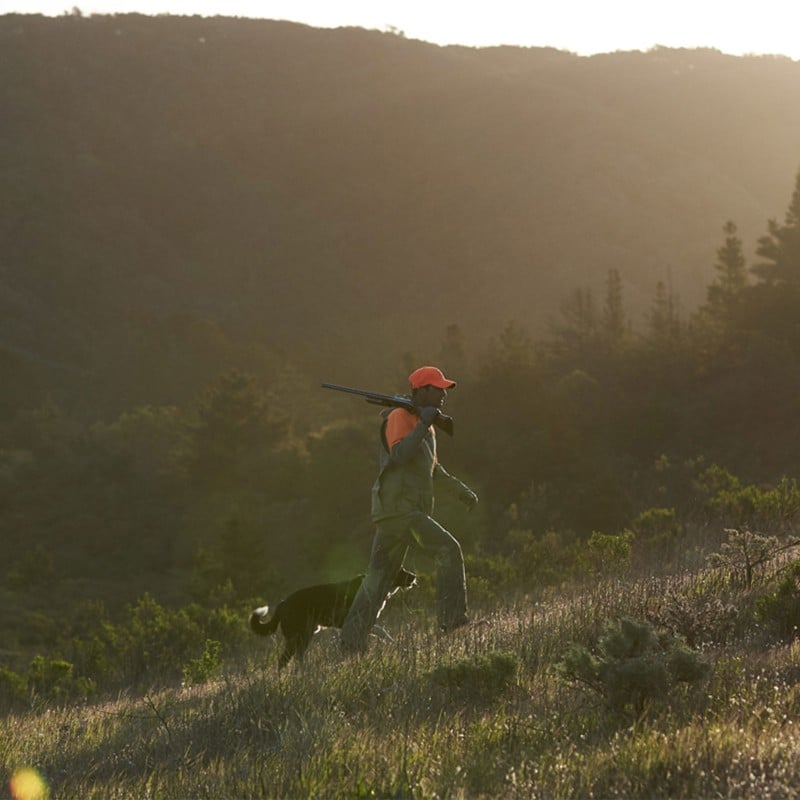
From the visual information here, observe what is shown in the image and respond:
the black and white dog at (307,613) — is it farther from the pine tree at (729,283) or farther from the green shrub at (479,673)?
the pine tree at (729,283)

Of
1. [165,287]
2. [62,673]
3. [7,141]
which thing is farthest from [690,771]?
[7,141]

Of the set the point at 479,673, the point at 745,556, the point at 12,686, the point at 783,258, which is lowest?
the point at 12,686

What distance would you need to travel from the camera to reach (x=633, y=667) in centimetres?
522

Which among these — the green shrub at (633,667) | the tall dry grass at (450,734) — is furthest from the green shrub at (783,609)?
the green shrub at (633,667)

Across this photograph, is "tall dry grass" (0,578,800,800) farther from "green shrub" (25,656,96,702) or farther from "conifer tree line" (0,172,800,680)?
"conifer tree line" (0,172,800,680)

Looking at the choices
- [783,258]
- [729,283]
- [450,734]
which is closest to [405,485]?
[450,734]

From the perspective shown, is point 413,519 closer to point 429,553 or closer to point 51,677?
point 429,553

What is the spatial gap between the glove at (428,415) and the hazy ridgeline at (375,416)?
1.45 m

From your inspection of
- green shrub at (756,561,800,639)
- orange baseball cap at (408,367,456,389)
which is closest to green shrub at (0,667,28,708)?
orange baseball cap at (408,367,456,389)

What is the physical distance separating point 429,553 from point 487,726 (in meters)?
3.21

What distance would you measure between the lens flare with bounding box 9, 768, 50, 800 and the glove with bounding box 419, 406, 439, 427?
11.8ft

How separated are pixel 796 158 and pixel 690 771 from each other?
6592 inches

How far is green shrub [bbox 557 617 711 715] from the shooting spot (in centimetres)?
521

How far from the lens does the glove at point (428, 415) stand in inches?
316
